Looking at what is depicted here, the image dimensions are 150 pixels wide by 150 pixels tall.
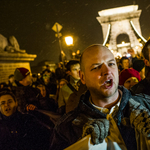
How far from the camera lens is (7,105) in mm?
2973

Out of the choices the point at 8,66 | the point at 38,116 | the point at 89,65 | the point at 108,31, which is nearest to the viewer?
the point at 89,65

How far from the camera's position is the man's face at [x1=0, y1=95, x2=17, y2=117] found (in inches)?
115

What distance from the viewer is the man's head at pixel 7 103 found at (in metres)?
2.92

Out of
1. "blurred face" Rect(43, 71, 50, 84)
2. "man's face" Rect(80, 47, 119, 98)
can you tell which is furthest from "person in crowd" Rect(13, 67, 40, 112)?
"blurred face" Rect(43, 71, 50, 84)

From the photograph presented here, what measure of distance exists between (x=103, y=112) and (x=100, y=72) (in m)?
0.35

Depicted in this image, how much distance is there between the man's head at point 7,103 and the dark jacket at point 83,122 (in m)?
1.76

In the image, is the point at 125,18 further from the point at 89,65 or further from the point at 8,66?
the point at 89,65

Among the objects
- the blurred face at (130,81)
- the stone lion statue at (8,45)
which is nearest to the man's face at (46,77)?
the stone lion statue at (8,45)

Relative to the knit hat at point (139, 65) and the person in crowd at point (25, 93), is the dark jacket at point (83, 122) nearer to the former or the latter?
the person in crowd at point (25, 93)

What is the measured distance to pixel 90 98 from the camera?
155 centimetres

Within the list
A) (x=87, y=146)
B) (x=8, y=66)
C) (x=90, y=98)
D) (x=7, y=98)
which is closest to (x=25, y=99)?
(x=7, y=98)

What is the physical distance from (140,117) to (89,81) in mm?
515

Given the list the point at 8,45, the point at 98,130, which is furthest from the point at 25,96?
the point at 8,45

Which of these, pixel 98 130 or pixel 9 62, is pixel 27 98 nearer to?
pixel 98 130
